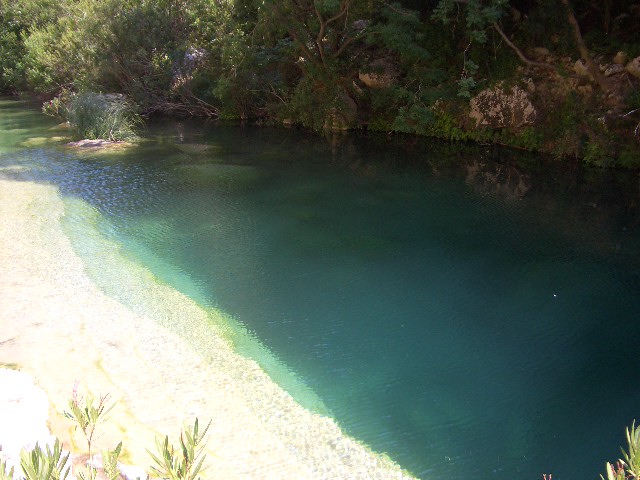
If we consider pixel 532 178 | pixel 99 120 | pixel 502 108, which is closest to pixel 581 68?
pixel 502 108

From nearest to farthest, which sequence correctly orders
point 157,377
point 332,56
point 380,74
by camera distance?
point 157,377 → point 380,74 → point 332,56

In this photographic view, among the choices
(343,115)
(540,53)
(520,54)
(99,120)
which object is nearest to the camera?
(520,54)

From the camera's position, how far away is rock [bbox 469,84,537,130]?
13633 mm

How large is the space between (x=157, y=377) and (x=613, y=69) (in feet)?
40.4

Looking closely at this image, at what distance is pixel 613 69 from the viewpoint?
491 inches

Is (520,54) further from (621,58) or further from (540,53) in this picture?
(621,58)

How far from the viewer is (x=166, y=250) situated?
7984 millimetres

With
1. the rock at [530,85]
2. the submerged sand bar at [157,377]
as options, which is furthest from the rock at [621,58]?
the submerged sand bar at [157,377]

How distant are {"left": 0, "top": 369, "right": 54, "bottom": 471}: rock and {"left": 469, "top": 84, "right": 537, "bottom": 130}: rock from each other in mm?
12685

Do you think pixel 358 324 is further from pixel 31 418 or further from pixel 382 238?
pixel 31 418

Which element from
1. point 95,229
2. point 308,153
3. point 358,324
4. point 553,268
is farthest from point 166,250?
point 308,153

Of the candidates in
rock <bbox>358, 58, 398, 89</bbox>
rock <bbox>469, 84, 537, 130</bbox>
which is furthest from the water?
rock <bbox>358, 58, 398, 89</bbox>

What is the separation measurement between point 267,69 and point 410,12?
6.51 metres

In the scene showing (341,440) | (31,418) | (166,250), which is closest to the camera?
(31,418)
